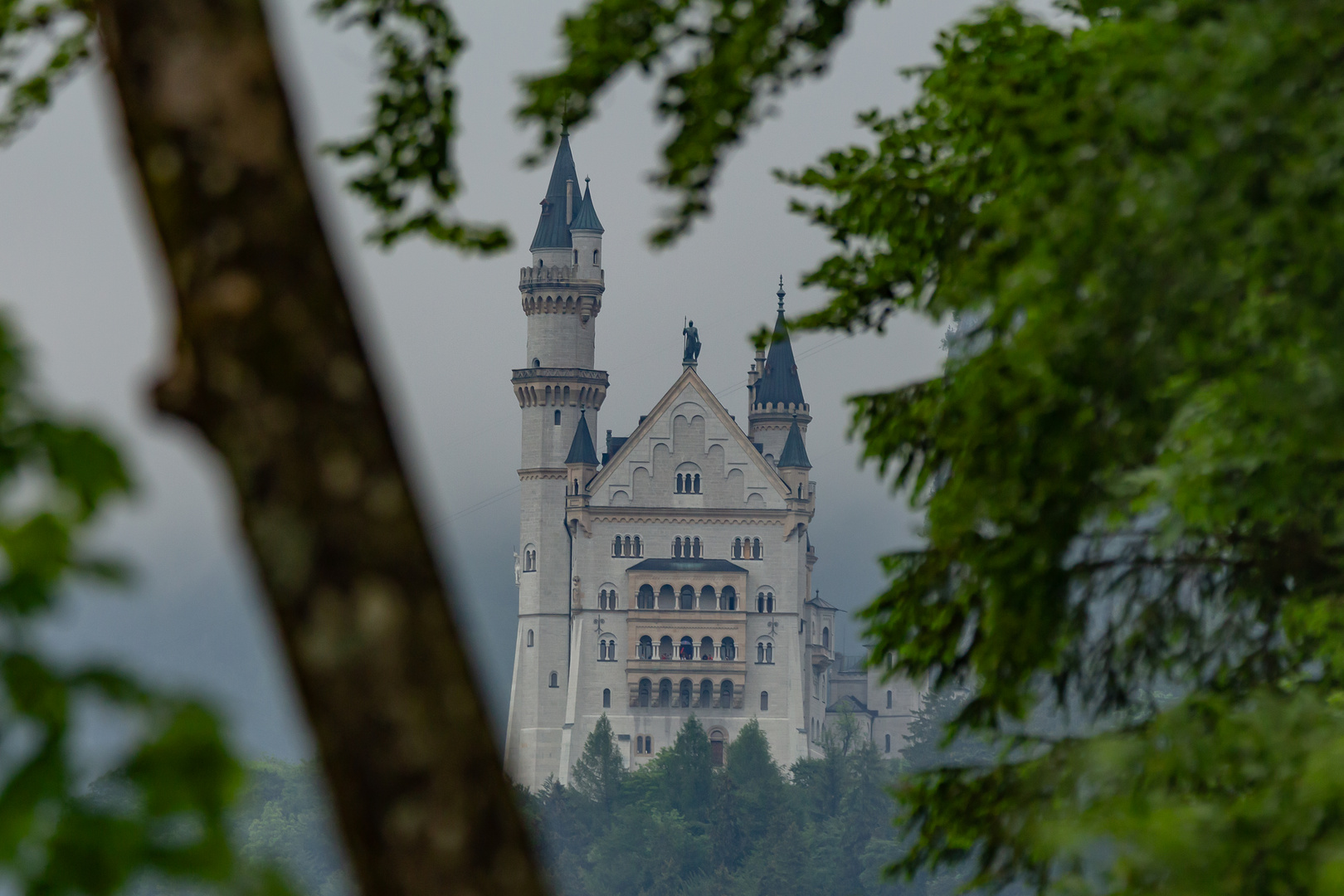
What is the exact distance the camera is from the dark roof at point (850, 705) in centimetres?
12006

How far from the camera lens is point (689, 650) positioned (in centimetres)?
10606

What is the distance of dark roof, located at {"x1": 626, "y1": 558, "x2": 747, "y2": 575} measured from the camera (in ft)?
345

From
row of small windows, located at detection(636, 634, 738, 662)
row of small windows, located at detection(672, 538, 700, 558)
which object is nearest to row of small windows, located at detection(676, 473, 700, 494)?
row of small windows, located at detection(672, 538, 700, 558)

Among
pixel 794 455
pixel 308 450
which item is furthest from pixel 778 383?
pixel 308 450

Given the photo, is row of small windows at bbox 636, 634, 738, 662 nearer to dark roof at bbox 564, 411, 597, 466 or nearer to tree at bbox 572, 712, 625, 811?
tree at bbox 572, 712, 625, 811

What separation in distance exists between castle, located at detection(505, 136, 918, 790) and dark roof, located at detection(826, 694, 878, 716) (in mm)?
9250

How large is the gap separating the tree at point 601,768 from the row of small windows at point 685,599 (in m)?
8.28

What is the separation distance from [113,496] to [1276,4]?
4.98 m

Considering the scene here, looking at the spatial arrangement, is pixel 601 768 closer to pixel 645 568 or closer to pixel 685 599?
pixel 685 599

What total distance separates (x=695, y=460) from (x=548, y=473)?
9.30 m

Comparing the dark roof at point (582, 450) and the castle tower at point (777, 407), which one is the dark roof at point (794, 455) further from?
the dark roof at point (582, 450)

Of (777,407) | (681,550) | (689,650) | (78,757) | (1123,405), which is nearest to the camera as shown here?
(78,757)

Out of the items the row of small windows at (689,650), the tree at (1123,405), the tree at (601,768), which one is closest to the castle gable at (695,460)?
the row of small windows at (689,650)

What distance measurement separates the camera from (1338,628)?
805cm
